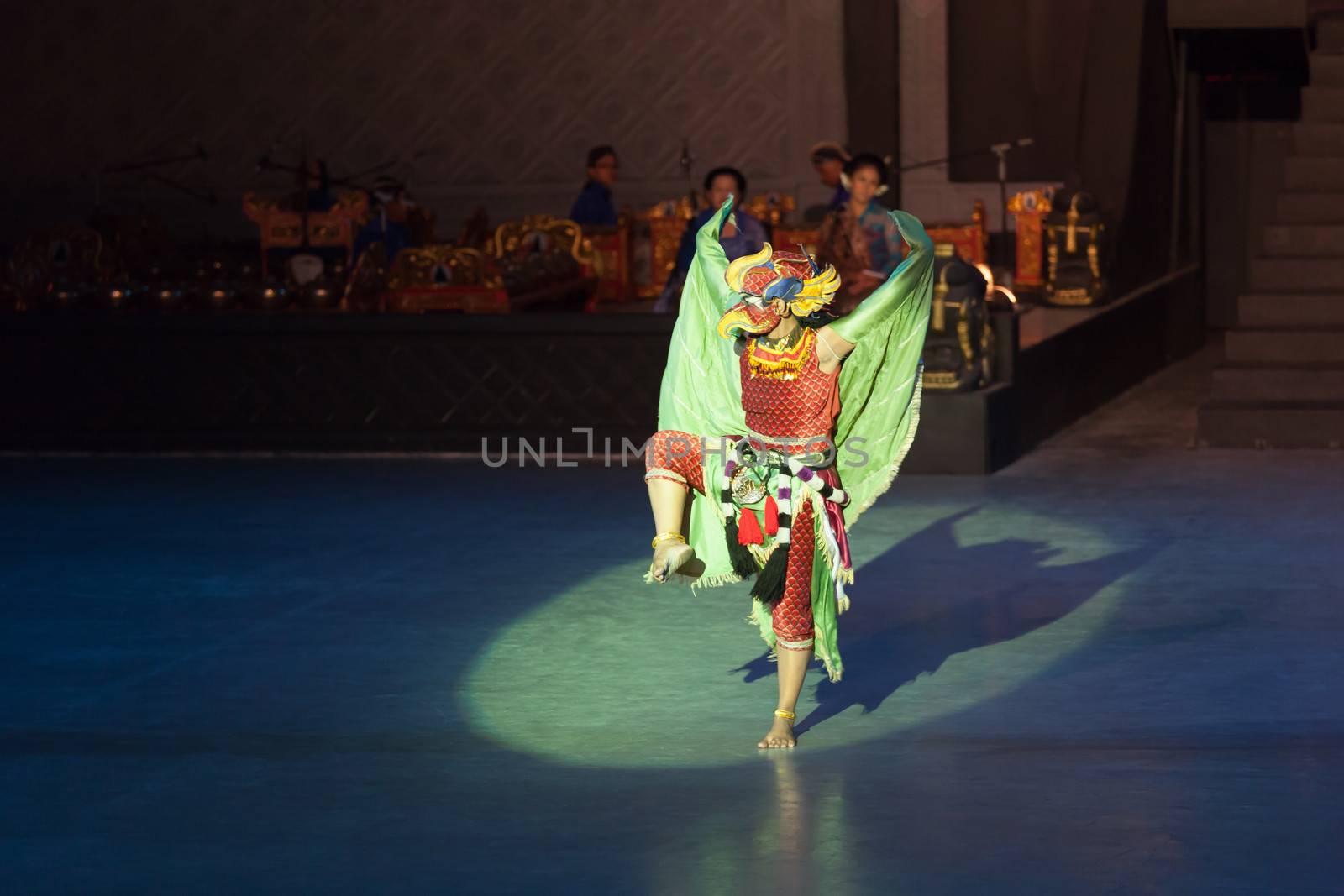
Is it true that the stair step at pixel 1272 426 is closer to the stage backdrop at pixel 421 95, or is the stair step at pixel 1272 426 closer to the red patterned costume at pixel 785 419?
the red patterned costume at pixel 785 419

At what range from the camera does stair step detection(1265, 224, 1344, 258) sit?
13.8 m

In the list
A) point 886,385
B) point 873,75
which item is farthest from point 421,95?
point 886,385

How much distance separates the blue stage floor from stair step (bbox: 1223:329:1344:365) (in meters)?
2.02

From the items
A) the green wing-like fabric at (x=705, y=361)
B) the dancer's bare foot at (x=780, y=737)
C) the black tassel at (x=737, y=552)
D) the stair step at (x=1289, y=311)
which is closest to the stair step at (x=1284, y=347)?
the stair step at (x=1289, y=311)

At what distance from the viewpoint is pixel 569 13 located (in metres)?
19.6

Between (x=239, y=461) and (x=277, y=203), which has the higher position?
(x=277, y=203)

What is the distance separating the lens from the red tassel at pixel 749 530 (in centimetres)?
641

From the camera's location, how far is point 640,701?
6.88 metres

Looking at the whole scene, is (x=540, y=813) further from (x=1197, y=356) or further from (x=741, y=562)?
(x=1197, y=356)

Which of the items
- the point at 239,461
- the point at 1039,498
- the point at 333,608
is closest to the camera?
the point at 333,608

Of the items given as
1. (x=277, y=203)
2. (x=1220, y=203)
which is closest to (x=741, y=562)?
(x=277, y=203)

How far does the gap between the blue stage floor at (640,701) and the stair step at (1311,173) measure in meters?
4.05

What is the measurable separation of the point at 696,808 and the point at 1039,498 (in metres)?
5.51

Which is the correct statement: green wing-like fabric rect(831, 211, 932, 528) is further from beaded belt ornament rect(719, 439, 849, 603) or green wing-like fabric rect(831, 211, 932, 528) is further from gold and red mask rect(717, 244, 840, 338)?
beaded belt ornament rect(719, 439, 849, 603)
